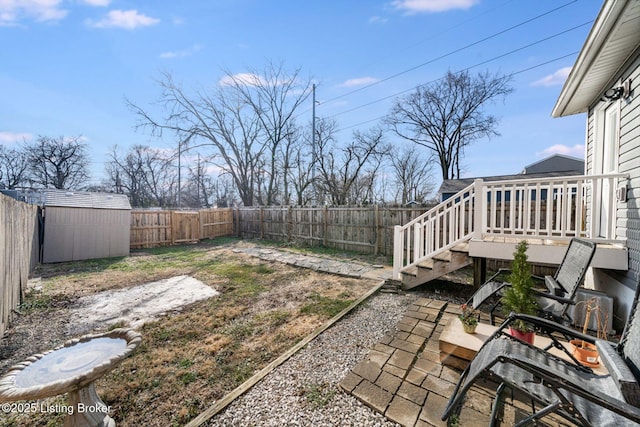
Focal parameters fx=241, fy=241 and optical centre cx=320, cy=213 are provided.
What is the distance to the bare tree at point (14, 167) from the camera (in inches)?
816

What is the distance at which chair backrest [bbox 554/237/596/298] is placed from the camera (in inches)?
89.8

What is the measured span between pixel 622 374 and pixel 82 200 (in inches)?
481

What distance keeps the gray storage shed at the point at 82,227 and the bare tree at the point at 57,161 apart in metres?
19.7

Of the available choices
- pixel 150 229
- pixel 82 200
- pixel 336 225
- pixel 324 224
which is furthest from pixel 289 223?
pixel 82 200

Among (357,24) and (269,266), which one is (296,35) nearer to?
(357,24)

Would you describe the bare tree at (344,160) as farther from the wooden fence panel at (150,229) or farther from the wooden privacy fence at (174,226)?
the wooden fence panel at (150,229)

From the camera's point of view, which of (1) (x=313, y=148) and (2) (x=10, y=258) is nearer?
(2) (x=10, y=258)

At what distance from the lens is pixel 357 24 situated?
800 cm

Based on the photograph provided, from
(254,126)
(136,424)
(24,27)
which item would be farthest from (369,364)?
(254,126)

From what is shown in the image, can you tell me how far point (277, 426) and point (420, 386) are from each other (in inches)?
45.2

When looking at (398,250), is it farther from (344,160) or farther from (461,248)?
(344,160)

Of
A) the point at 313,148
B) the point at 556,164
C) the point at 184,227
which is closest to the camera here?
the point at 184,227

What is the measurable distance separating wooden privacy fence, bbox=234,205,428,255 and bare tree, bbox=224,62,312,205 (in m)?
5.93

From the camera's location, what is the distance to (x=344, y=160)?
17375mm
